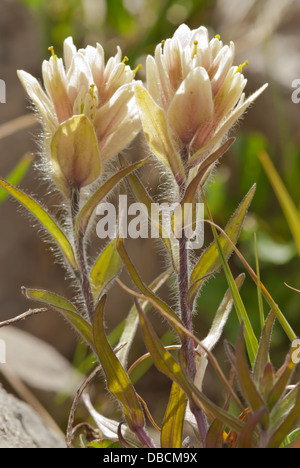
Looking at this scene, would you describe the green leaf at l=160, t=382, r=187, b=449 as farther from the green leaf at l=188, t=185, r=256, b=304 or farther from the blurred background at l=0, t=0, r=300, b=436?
the blurred background at l=0, t=0, r=300, b=436

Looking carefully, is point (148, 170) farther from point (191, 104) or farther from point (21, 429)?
point (191, 104)

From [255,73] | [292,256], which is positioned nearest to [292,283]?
[292,256]

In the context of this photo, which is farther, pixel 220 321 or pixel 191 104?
pixel 220 321
